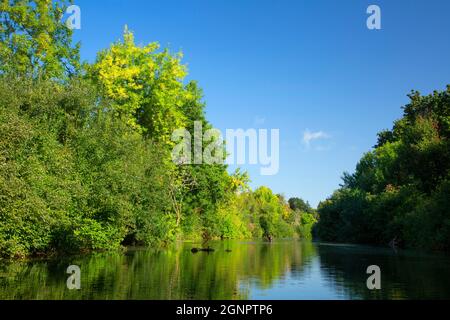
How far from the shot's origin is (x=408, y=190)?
62.6m

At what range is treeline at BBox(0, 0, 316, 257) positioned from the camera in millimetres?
25797

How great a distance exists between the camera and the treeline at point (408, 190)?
158 ft

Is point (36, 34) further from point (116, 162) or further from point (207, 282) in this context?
point (207, 282)

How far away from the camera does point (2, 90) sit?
2769cm

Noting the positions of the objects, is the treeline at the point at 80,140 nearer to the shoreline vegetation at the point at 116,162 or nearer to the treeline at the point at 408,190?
the shoreline vegetation at the point at 116,162

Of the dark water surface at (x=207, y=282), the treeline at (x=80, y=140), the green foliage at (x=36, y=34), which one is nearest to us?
the dark water surface at (x=207, y=282)

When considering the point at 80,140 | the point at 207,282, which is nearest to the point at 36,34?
the point at 80,140

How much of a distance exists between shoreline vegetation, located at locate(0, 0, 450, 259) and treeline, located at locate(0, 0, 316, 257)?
10cm

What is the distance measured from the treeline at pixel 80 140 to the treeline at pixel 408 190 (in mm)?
25232

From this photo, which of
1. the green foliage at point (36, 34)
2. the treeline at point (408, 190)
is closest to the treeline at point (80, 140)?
the green foliage at point (36, 34)

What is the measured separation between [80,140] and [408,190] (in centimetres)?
4304

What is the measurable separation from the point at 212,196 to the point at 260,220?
69.8 metres

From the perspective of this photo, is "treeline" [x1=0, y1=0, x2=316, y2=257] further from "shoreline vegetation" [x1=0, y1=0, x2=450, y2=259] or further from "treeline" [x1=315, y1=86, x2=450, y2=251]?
"treeline" [x1=315, y1=86, x2=450, y2=251]
